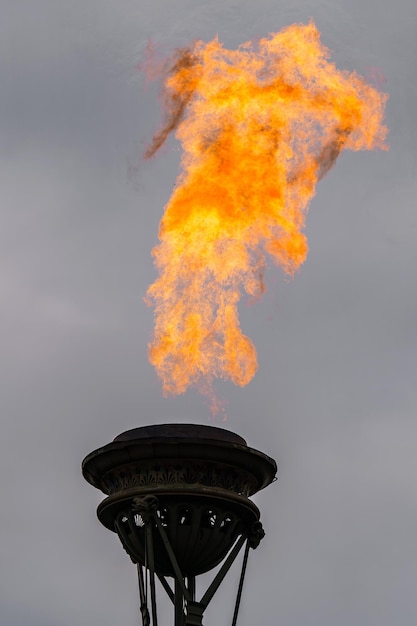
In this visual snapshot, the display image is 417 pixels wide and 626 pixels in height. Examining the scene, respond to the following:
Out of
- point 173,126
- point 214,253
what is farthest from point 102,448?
point 173,126

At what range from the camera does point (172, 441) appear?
34875 mm

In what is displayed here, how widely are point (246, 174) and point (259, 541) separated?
400 inches

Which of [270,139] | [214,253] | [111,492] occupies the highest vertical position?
[270,139]

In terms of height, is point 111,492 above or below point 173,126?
below

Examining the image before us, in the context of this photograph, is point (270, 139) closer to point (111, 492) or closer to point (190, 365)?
point (190, 365)

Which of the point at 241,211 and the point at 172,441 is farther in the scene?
the point at 241,211

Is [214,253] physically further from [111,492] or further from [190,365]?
[111,492]

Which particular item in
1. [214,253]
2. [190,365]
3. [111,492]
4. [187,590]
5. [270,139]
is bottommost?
[187,590]

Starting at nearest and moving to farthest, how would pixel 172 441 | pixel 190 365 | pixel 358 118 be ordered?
pixel 172 441, pixel 190 365, pixel 358 118

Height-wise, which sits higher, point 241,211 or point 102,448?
point 241,211

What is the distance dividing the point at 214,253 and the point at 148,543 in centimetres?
888

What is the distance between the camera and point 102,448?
35656 millimetres

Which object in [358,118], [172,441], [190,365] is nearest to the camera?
[172,441]

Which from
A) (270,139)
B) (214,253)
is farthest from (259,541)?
(270,139)
